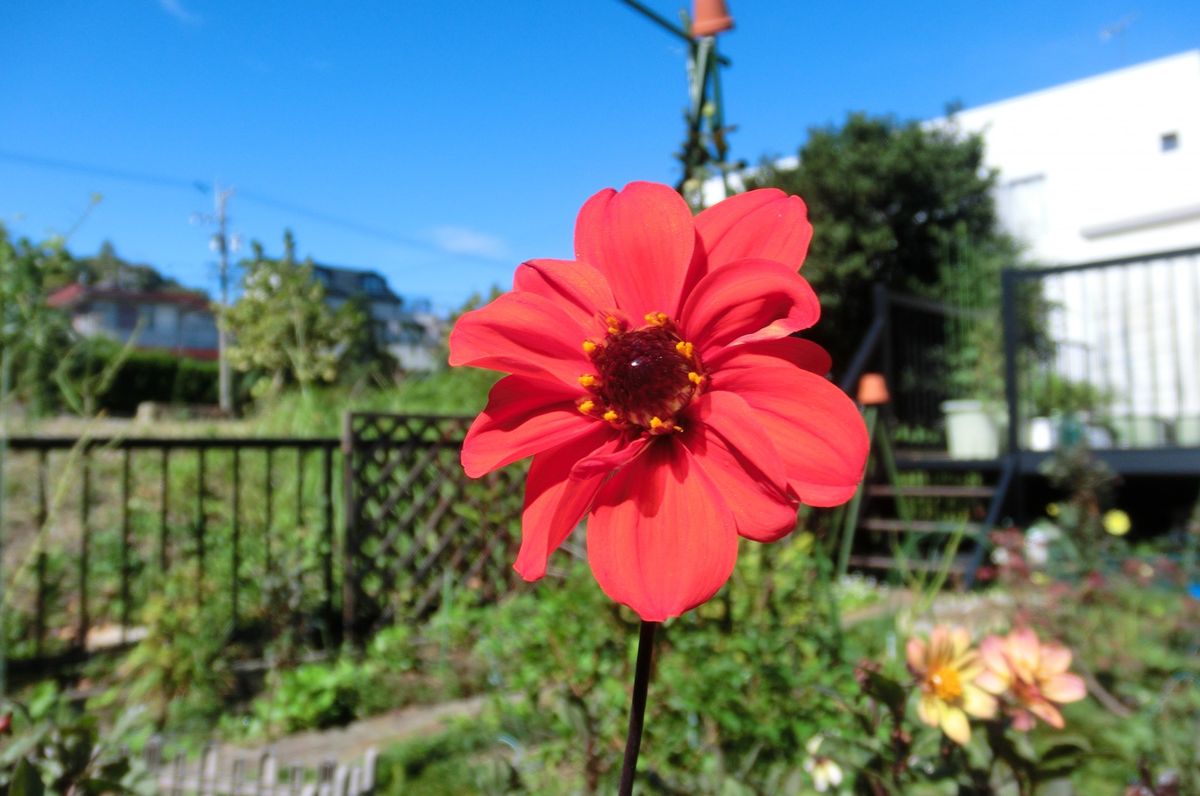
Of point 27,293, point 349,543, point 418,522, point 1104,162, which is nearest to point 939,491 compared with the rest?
point 418,522

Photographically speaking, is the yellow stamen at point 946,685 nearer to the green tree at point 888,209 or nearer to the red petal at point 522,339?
the red petal at point 522,339

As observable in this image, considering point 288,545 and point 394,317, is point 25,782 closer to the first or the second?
point 288,545

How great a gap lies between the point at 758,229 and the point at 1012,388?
6189 mm

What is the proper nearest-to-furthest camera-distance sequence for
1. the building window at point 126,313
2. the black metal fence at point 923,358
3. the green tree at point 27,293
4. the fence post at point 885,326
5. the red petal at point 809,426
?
the red petal at point 809,426 < the green tree at point 27,293 < the building window at point 126,313 < the fence post at point 885,326 < the black metal fence at point 923,358

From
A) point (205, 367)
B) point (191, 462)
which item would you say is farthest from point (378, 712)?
point (205, 367)

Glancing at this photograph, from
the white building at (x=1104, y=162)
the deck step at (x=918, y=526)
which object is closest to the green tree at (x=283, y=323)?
the deck step at (x=918, y=526)

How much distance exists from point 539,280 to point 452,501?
14.3ft

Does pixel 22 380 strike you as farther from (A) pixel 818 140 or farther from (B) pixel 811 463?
(A) pixel 818 140

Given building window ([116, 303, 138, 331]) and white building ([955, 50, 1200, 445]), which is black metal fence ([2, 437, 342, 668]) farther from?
white building ([955, 50, 1200, 445])

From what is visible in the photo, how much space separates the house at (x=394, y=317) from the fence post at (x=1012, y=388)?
4.36m

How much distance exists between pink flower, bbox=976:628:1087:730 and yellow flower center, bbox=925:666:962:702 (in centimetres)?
2

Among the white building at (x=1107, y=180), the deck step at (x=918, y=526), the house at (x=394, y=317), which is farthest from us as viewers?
the white building at (x=1107, y=180)

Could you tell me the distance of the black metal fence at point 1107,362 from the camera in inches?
240

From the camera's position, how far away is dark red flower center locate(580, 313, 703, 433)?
50 centimetres
